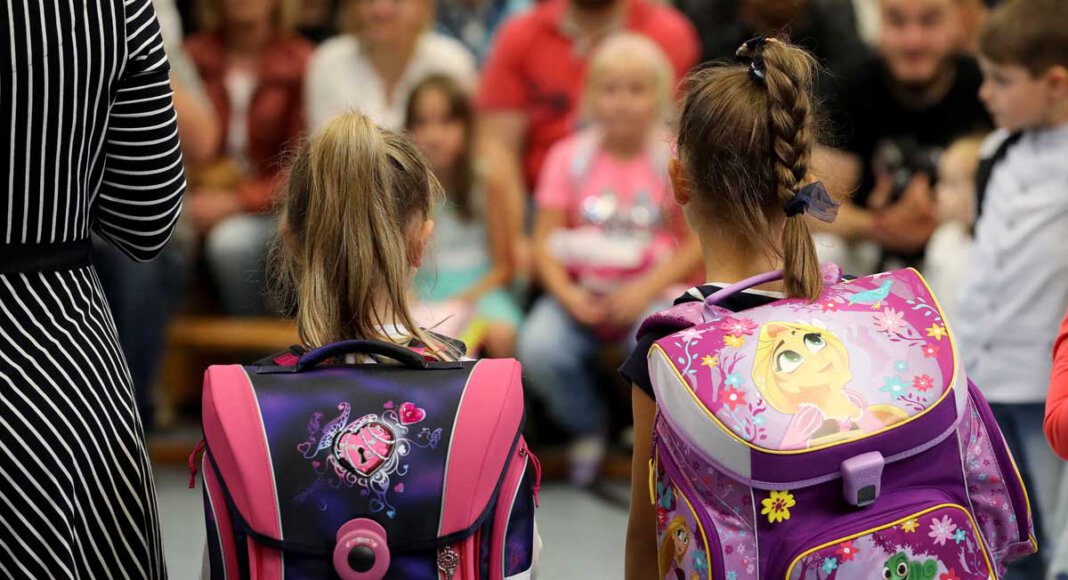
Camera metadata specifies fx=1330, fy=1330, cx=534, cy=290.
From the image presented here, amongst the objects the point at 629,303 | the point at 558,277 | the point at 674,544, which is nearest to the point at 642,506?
the point at 674,544

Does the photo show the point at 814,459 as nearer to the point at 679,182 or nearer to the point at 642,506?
the point at 642,506

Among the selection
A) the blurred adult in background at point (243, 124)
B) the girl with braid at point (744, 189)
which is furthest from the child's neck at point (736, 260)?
the blurred adult in background at point (243, 124)

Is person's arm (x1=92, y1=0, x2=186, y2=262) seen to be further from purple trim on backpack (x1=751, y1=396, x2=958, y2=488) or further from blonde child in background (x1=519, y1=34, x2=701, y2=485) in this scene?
blonde child in background (x1=519, y1=34, x2=701, y2=485)

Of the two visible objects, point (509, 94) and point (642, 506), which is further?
Answer: point (509, 94)

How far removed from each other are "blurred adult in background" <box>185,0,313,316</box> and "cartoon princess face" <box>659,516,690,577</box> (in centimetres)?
270

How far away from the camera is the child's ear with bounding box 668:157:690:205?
72.4 inches

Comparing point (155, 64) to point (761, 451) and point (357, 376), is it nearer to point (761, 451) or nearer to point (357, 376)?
point (357, 376)

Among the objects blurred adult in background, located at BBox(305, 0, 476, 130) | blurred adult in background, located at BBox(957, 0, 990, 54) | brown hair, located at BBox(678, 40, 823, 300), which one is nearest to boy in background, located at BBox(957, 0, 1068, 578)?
brown hair, located at BBox(678, 40, 823, 300)

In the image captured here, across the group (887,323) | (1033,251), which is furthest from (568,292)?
(887,323)

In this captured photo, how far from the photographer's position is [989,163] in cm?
274

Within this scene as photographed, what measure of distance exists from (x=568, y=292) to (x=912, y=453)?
92.5 inches

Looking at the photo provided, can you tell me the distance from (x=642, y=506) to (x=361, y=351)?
1.49 feet

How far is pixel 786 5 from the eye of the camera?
4.07 meters

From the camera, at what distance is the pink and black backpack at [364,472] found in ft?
4.99
